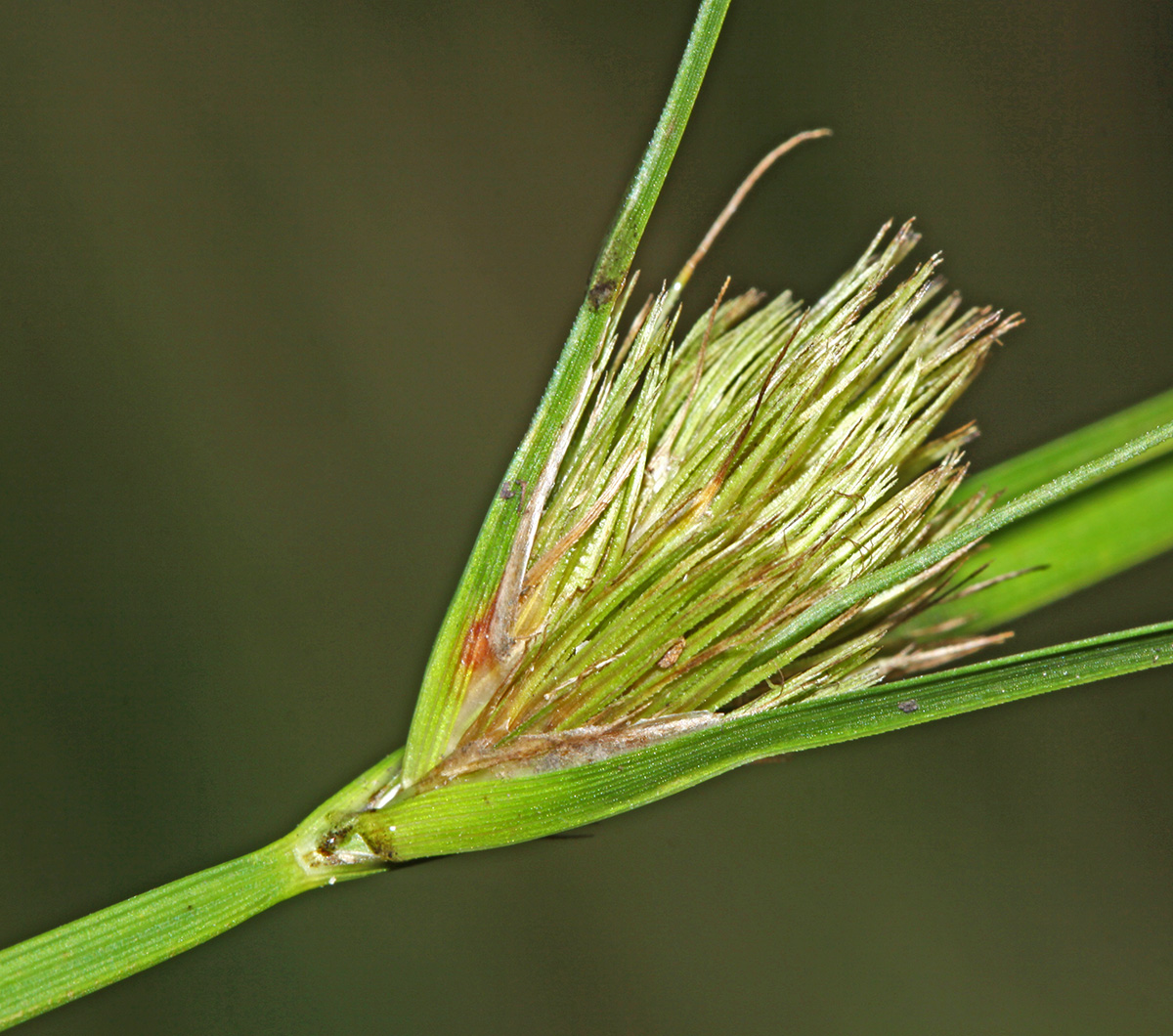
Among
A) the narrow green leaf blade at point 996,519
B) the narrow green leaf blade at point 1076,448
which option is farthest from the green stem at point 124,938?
the narrow green leaf blade at point 1076,448

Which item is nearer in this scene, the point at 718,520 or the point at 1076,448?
the point at 718,520

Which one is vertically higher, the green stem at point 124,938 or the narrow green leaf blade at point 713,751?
the green stem at point 124,938

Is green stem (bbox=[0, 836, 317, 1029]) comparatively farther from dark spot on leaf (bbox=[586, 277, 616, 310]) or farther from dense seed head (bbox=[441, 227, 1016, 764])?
dark spot on leaf (bbox=[586, 277, 616, 310])

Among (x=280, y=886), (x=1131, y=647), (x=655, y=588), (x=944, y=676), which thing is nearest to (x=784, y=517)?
(x=655, y=588)

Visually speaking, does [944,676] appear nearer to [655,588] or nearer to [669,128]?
[655,588]

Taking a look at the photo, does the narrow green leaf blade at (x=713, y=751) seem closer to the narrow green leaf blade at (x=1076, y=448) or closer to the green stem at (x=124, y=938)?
the green stem at (x=124, y=938)

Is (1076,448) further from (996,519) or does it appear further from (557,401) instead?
(557,401)

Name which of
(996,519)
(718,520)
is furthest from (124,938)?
(996,519)
